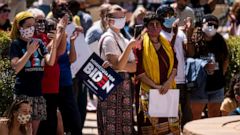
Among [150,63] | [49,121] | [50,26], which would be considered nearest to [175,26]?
[150,63]

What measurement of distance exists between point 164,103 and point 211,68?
1075mm

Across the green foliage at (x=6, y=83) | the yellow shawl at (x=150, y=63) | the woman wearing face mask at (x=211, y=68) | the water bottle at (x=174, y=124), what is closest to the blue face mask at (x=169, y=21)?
the woman wearing face mask at (x=211, y=68)

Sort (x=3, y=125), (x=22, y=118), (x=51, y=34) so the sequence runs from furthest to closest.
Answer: (x=51, y=34) < (x=22, y=118) < (x=3, y=125)

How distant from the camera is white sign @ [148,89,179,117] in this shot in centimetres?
1030

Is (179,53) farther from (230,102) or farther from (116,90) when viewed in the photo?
(116,90)

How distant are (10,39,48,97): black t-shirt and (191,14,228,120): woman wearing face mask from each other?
90.5 inches

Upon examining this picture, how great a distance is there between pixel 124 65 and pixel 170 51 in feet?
1.90

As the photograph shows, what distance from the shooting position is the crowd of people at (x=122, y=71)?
9.78m

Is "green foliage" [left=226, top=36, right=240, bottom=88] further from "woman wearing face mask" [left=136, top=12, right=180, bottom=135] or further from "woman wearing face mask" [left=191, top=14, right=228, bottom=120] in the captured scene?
"woman wearing face mask" [left=136, top=12, right=180, bottom=135]

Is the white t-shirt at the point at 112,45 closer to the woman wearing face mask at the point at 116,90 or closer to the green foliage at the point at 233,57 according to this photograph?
the woman wearing face mask at the point at 116,90

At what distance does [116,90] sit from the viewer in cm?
1053

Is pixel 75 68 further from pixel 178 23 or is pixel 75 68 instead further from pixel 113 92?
pixel 178 23

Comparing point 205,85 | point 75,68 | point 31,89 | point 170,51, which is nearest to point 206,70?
point 205,85

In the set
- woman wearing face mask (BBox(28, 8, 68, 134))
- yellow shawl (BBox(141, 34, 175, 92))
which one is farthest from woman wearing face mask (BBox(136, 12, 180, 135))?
woman wearing face mask (BBox(28, 8, 68, 134))
